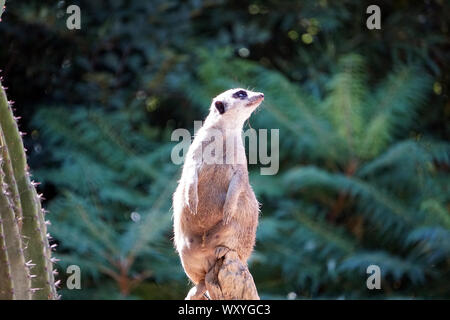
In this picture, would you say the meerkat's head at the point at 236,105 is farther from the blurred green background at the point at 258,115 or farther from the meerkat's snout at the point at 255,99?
the blurred green background at the point at 258,115

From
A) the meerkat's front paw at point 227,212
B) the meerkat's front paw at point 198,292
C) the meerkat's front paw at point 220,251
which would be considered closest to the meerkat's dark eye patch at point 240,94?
the meerkat's front paw at point 227,212

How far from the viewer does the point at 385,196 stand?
6.36 meters

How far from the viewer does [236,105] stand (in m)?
3.11

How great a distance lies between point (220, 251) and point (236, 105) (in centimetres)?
64

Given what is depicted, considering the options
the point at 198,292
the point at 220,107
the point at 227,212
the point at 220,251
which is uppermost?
the point at 220,107

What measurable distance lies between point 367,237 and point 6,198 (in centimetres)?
473

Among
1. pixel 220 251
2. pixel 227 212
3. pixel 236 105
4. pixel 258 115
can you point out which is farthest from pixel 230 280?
pixel 258 115

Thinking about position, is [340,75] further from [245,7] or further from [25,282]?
[25,282]

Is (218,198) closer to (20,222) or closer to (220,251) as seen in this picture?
(220,251)

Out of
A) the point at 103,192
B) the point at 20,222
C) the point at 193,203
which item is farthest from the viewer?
the point at 103,192

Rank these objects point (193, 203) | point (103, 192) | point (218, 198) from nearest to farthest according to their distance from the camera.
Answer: point (193, 203) < point (218, 198) < point (103, 192)

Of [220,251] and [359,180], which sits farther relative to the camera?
[359,180]

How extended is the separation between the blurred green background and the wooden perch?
9.07 ft

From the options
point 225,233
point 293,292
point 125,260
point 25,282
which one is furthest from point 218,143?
point 293,292
